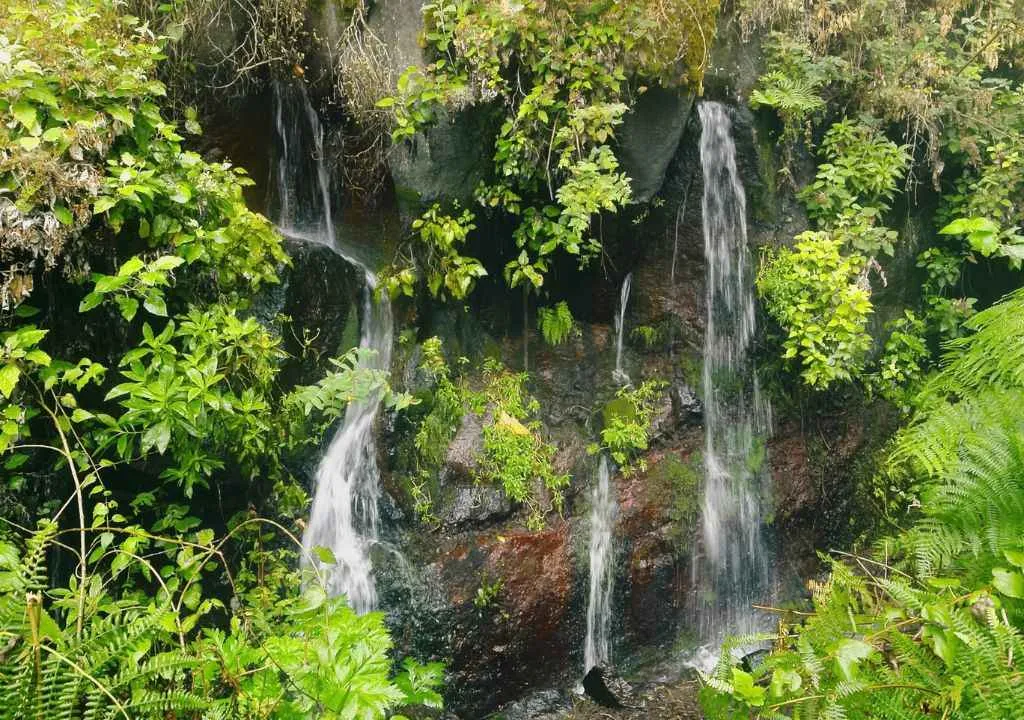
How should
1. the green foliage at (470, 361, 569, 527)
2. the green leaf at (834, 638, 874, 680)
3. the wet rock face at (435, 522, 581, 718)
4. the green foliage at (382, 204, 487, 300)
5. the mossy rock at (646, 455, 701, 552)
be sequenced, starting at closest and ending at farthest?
the green leaf at (834, 638, 874, 680) < the wet rock face at (435, 522, 581, 718) < the green foliage at (382, 204, 487, 300) < the green foliage at (470, 361, 569, 527) < the mossy rock at (646, 455, 701, 552)

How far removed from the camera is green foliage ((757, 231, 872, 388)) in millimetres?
6352

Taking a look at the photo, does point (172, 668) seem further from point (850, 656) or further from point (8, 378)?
point (850, 656)

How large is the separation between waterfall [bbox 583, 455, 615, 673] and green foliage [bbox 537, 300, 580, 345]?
153 centimetres

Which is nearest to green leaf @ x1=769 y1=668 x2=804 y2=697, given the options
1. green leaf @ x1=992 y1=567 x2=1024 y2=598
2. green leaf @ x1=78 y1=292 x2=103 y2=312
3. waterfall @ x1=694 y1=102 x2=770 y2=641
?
green leaf @ x1=992 y1=567 x2=1024 y2=598

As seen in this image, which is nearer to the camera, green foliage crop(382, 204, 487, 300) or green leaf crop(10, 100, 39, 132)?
green leaf crop(10, 100, 39, 132)

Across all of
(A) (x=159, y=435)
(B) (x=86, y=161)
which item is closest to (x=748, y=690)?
(A) (x=159, y=435)

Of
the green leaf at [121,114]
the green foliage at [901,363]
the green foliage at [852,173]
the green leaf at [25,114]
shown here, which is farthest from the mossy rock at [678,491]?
the green leaf at [25,114]

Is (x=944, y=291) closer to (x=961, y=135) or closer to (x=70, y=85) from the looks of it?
(x=961, y=135)

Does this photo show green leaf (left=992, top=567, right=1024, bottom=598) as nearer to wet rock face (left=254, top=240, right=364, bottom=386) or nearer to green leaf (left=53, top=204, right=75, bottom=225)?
green leaf (left=53, top=204, right=75, bottom=225)

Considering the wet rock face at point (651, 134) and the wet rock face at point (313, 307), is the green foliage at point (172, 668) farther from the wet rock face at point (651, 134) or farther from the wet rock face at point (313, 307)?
the wet rock face at point (651, 134)

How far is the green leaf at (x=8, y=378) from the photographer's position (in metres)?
2.98

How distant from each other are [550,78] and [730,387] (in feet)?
12.3

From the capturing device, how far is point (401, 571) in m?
5.52

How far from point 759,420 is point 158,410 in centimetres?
589
